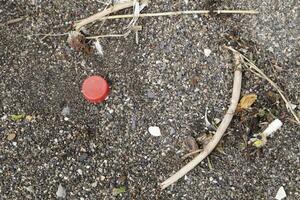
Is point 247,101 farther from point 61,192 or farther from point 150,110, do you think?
point 61,192

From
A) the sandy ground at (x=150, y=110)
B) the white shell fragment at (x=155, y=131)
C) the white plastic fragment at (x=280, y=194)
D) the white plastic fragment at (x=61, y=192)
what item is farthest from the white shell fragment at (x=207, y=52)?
the white plastic fragment at (x=61, y=192)

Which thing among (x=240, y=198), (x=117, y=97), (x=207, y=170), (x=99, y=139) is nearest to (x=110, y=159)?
(x=99, y=139)

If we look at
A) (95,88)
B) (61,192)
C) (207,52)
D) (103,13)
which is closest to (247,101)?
(207,52)

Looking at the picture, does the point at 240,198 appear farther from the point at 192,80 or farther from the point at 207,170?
the point at 192,80

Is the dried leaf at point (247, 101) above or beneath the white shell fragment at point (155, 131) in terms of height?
beneath

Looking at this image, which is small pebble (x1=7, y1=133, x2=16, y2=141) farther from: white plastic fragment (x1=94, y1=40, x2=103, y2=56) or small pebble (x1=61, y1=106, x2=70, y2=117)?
white plastic fragment (x1=94, y1=40, x2=103, y2=56)

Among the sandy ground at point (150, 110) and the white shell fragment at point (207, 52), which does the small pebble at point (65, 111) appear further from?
the white shell fragment at point (207, 52)

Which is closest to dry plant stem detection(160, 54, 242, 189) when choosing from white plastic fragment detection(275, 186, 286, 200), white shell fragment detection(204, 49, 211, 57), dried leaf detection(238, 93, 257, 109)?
dried leaf detection(238, 93, 257, 109)
